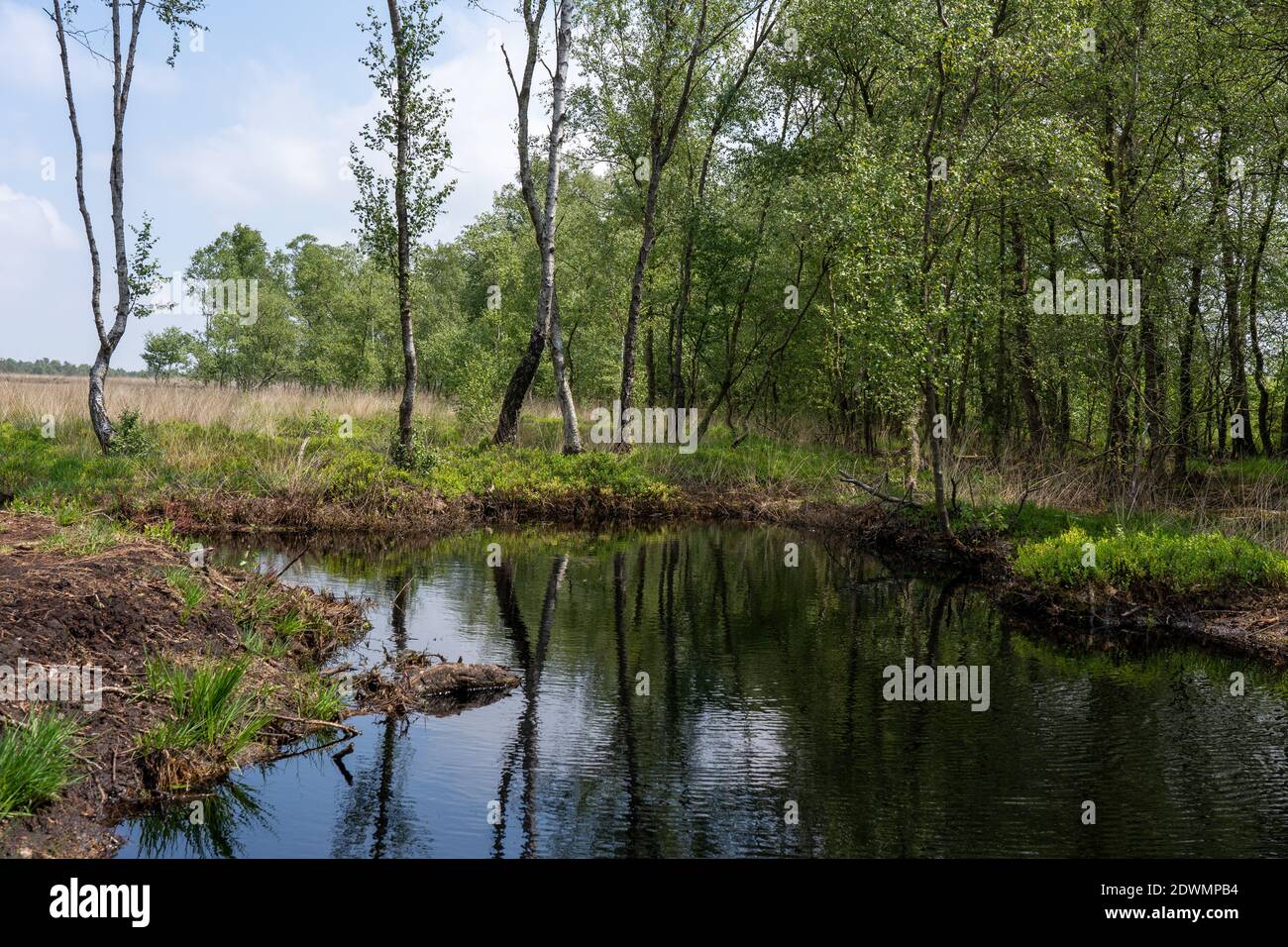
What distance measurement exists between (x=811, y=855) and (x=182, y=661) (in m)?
5.79

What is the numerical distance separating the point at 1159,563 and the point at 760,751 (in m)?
9.69

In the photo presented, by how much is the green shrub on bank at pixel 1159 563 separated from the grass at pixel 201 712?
13.0m

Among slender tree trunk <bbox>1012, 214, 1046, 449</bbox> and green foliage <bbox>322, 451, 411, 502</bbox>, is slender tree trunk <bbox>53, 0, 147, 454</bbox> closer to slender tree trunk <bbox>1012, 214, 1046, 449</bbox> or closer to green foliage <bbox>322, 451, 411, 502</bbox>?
green foliage <bbox>322, 451, 411, 502</bbox>

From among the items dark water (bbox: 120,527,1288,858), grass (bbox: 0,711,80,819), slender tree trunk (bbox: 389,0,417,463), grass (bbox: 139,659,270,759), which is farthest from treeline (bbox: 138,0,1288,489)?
grass (bbox: 0,711,80,819)

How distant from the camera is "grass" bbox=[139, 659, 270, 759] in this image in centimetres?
775

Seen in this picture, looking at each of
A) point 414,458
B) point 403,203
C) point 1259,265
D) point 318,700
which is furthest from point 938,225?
point 318,700

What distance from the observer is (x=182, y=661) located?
8742mm

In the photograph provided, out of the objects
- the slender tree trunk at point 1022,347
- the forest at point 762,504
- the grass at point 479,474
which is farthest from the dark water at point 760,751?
the slender tree trunk at point 1022,347

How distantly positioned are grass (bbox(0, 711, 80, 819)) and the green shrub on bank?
14461mm

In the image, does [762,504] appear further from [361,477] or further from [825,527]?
[361,477]

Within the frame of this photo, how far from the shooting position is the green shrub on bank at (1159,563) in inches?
595

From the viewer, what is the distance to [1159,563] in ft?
50.9

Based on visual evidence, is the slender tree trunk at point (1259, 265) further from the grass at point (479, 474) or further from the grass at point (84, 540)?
the grass at point (84, 540)

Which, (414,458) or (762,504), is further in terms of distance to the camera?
(762,504)
